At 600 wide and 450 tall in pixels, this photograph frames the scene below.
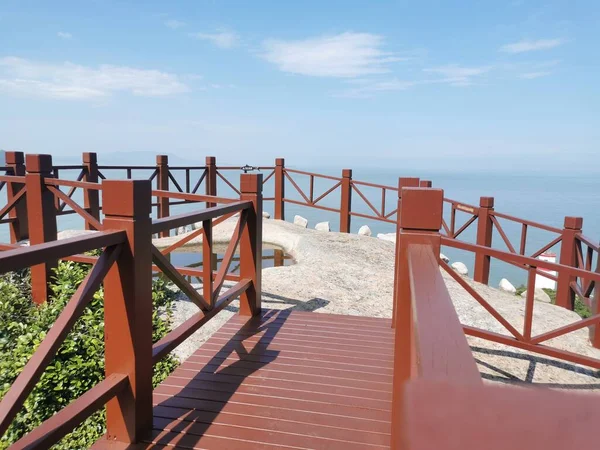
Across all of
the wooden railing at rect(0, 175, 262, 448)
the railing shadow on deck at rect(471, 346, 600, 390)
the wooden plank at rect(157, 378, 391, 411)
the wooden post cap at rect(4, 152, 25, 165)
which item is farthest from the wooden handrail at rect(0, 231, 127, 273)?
the wooden post cap at rect(4, 152, 25, 165)

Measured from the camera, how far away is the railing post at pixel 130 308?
2180 millimetres

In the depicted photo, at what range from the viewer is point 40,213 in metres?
5.25

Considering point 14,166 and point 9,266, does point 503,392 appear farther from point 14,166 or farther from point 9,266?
point 14,166

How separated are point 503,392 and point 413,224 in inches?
69.3

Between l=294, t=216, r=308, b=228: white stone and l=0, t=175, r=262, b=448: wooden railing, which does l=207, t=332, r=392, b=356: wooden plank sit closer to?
l=0, t=175, r=262, b=448: wooden railing

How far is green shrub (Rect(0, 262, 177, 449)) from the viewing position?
3.73m

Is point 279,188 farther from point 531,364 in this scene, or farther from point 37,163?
point 531,364

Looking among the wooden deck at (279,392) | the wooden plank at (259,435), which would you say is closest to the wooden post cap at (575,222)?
the wooden deck at (279,392)

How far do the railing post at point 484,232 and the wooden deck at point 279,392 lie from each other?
4565 millimetres

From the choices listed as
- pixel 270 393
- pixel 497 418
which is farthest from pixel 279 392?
pixel 497 418

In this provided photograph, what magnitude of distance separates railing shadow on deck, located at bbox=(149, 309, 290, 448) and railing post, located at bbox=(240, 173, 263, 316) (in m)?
0.17

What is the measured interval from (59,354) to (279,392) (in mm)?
2385

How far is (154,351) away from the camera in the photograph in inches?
99.4

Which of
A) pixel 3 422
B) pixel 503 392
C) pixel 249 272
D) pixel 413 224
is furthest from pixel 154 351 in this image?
pixel 503 392
